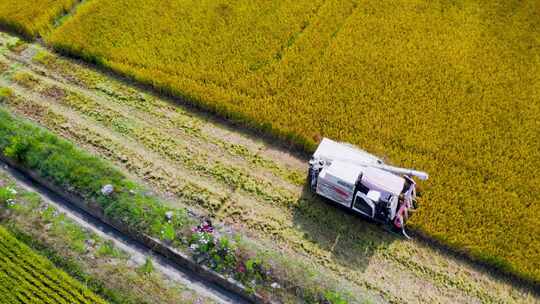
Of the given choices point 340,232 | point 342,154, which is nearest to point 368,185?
point 342,154

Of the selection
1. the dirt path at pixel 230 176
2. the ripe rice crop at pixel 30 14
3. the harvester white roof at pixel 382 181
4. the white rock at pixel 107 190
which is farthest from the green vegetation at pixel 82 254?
the ripe rice crop at pixel 30 14

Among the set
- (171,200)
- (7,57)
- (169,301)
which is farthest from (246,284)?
(7,57)

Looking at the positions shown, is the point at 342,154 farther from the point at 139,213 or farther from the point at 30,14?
the point at 30,14

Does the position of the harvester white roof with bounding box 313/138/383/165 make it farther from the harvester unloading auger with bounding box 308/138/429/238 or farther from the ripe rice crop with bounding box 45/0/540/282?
the ripe rice crop with bounding box 45/0/540/282

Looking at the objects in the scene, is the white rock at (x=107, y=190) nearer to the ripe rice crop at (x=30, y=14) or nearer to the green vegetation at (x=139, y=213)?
the green vegetation at (x=139, y=213)

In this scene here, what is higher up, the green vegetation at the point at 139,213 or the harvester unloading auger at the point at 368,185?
the harvester unloading auger at the point at 368,185

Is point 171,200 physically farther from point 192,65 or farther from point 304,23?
point 304,23
